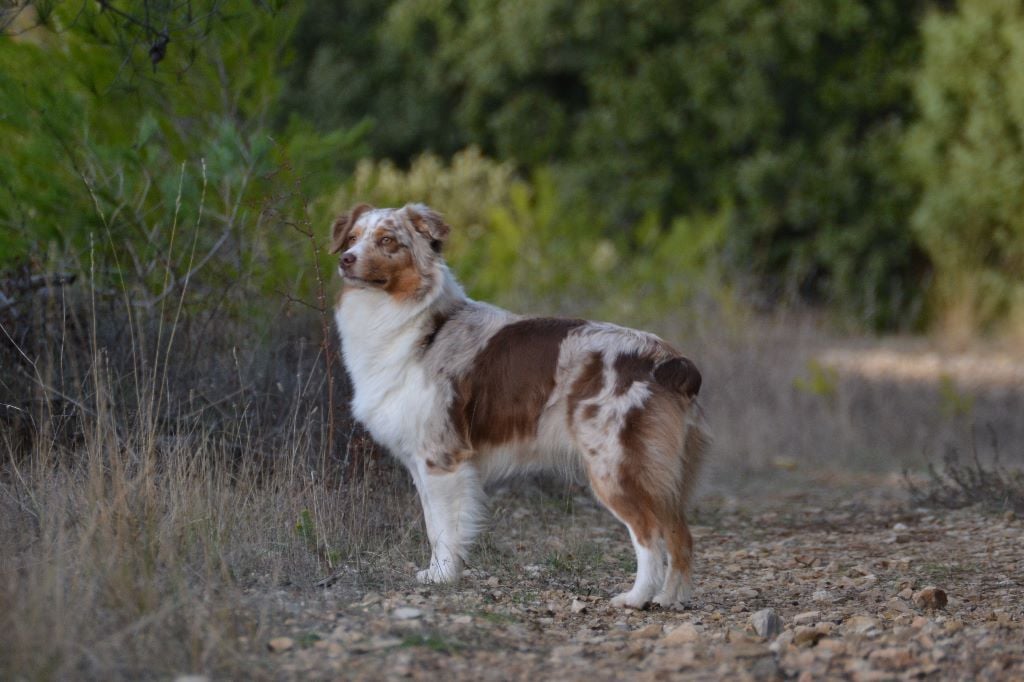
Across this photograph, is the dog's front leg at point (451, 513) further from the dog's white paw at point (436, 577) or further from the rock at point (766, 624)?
the rock at point (766, 624)

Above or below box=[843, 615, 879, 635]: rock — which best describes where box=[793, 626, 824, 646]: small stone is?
above

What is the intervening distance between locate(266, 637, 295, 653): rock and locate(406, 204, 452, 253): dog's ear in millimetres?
2390

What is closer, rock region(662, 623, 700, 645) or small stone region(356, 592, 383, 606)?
rock region(662, 623, 700, 645)

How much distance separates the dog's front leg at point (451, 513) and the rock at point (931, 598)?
2023 millimetres

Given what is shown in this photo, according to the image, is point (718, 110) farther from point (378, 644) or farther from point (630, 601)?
point (378, 644)

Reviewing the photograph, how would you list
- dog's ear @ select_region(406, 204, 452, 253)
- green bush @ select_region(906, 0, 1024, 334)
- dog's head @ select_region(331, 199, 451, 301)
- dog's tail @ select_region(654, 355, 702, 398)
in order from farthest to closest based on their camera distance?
1. green bush @ select_region(906, 0, 1024, 334)
2. dog's ear @ select_region(406, 204, 452, 253)
3. dog's head @ select_region(331, 199, 451, 301)
4. dog's tail @ select_region(654, 355, 702, 398)

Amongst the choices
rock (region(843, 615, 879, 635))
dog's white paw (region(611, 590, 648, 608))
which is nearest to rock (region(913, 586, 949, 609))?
rock (region(843, 615, 879, 635))

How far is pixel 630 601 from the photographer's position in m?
5.74

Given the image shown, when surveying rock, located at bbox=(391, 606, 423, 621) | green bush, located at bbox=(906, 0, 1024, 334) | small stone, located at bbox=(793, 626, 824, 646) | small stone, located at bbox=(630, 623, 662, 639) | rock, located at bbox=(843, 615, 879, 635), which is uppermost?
green bush, located at bbox=(906, 0, 1024, 334)

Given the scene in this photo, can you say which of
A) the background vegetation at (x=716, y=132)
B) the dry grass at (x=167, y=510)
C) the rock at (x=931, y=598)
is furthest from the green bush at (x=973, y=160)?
the rock at (x=931, y=598)

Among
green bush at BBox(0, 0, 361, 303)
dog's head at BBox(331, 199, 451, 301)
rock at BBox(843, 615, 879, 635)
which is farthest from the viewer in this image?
green bush at BBox(0, 0, 361, 303)

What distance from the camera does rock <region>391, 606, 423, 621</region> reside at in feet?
16.7

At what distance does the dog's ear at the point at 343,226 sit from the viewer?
21.7ft

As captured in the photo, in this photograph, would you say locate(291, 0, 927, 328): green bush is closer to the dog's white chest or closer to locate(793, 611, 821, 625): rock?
the dog's white chest
